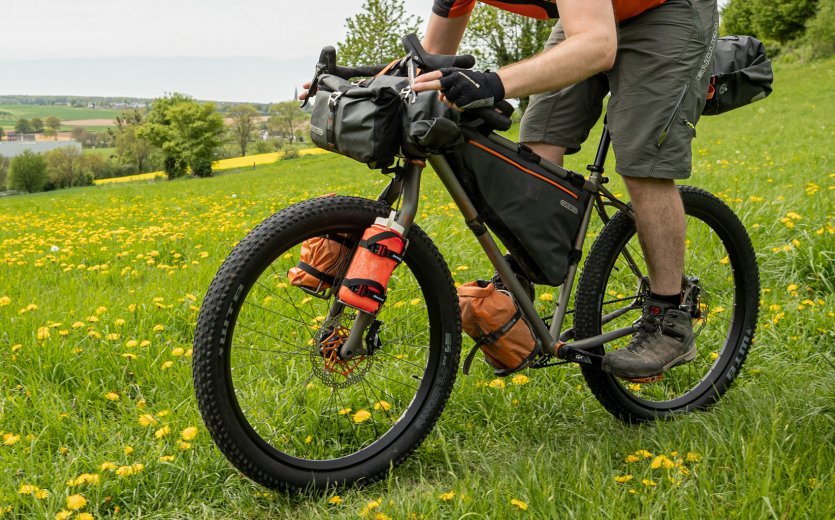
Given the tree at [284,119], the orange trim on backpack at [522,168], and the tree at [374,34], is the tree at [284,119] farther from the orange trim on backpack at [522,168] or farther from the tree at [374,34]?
the orange trim on backpack at [522,168]

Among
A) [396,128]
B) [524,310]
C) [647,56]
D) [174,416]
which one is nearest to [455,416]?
[524,310]

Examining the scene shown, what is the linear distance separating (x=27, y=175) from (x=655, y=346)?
79016mm

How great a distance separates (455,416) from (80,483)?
1.35 metres

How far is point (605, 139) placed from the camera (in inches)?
108

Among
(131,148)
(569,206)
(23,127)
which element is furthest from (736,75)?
(23,127)

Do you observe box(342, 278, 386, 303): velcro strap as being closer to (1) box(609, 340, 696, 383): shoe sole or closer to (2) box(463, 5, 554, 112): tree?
(1) box(609, 340, 696, 383): shoe sole

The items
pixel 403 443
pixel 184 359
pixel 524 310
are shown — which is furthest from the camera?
pixel 184 359

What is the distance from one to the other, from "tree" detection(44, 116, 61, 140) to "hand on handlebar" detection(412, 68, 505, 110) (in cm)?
11368

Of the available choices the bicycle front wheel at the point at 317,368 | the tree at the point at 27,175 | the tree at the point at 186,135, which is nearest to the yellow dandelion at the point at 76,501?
the bicycle front wheel at the point at 317,368

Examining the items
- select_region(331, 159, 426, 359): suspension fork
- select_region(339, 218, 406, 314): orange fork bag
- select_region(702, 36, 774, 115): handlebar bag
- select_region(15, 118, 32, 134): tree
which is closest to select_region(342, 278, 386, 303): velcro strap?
select_region(339, 218, 406, 314): orange fork bag

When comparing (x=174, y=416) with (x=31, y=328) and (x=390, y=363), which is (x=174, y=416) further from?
(x=31, y=328)

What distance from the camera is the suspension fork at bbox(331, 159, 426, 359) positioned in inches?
86.6

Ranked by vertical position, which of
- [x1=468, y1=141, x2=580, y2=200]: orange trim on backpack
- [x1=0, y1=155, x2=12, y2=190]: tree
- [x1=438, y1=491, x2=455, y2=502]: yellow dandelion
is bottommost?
[x1=0, y1=155, x2=12, y2=190]: tree

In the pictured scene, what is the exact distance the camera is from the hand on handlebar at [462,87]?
6.49ft
